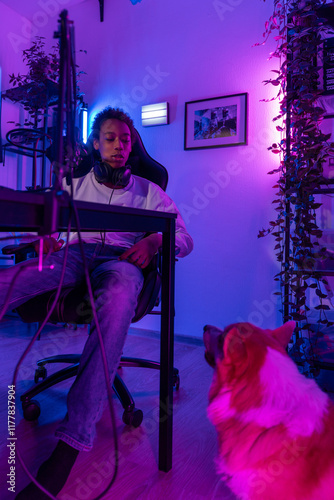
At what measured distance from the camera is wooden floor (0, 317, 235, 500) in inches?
40.6

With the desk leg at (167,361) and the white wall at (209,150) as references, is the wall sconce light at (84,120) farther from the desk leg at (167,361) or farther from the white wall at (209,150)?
the desk leg at (167,361)

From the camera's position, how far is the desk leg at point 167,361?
1.11m

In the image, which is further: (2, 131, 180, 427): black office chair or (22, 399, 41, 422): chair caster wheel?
(22, 399, 41, 422): chair caster wheel

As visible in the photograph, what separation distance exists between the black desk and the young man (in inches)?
5.7

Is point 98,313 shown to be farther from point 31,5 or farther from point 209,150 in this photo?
point 31,5

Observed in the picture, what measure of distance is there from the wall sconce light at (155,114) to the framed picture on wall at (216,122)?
0.18 metres

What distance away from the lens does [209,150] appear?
106 inches

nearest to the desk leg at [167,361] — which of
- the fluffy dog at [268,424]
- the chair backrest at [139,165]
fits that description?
the fluffy dog at [268,424]

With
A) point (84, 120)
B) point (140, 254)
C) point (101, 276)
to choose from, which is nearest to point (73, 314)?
point (101, 276)

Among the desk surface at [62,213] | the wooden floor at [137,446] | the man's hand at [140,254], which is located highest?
the desk surface at [62,213]

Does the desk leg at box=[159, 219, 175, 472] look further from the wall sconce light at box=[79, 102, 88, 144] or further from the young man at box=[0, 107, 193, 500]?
the wall sconce light at box=[79, 102, 88, 144]

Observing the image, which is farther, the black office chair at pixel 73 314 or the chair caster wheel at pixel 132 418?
the chair caster wheel at pixel 132 418

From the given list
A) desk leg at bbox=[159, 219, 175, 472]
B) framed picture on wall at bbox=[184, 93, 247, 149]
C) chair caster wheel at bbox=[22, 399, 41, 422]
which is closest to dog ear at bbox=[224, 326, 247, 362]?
desk leg at bbox=[159, 219, 175, 472]

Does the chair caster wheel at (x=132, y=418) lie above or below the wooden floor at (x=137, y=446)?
above
